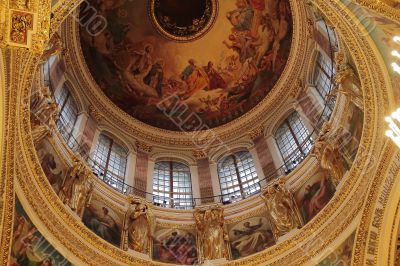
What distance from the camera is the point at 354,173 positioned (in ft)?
53.1

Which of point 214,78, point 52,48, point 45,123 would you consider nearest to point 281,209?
point 45,123

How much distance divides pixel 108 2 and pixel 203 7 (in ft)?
15.9

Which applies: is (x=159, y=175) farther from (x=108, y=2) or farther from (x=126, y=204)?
(x=108, y=2)

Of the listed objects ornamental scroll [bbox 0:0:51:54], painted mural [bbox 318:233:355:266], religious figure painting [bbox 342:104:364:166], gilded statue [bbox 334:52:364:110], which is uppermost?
gilded statue [bbox 334:52:364:110]

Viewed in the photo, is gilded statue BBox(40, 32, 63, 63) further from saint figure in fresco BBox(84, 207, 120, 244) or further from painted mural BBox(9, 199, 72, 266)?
saint figure in fresco BBox(84, 207, 120, 244)

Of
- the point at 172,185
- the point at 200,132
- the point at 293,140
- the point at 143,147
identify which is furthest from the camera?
the point at 200,132

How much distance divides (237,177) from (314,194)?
448 cm

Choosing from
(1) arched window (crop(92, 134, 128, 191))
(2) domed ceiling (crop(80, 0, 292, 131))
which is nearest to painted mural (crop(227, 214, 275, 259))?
(1) arched window (crop(92, 134, 128, 191))

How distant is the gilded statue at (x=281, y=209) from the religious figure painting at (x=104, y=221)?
16.4 ft

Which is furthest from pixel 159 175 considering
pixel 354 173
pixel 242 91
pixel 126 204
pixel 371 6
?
pixel 371 6

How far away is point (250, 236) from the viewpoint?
18422mm

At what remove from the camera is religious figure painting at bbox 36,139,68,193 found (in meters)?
16.7

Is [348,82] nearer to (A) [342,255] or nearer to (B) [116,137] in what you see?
(A) [342,255]

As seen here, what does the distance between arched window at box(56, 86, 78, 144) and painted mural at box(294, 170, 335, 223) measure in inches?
319
